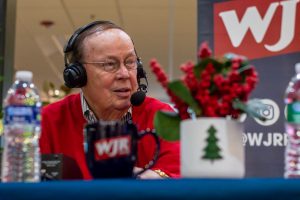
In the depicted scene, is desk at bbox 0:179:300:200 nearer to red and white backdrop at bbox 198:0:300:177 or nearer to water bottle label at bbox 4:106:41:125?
water bottle label at bbox 4:106:41:125

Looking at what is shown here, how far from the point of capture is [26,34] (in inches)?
242

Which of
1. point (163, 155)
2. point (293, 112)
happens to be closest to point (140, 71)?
point (163, 155)

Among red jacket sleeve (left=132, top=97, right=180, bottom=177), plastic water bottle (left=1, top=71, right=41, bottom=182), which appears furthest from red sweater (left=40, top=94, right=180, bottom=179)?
plastic water bottle (left=1, top=71, right=41, bottom=182)

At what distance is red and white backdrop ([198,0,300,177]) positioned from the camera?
2.22 m

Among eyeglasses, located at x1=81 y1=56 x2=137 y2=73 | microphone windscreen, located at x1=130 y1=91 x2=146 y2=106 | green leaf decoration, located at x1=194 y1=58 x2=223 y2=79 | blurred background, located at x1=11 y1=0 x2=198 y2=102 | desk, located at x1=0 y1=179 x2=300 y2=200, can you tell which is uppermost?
blurred background, located at x1=11 y1=0 x2=198 y2=102

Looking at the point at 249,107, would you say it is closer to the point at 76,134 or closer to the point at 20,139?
the point at 20,139

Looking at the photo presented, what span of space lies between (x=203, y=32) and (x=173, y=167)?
Answer: 104 cm

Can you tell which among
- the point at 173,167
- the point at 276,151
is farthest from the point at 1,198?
the point at 276,151

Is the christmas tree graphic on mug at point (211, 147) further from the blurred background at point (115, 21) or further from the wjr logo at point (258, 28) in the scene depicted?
the blurred background at point (115, 21)

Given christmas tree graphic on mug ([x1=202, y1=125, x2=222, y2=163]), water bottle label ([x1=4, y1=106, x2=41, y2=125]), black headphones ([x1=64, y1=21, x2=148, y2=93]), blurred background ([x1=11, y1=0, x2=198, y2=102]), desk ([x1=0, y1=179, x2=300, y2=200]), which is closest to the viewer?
desk ([x1=0, y1=179, x2=300, y2=200])

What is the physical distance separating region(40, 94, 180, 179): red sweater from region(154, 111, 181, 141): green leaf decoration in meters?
0.46

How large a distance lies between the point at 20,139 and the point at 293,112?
0.45m

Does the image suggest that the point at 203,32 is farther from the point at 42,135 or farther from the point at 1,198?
the point at 1,198

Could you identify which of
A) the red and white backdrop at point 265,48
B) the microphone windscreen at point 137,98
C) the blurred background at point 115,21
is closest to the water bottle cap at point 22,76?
the microphone windscreen at point 137,98
